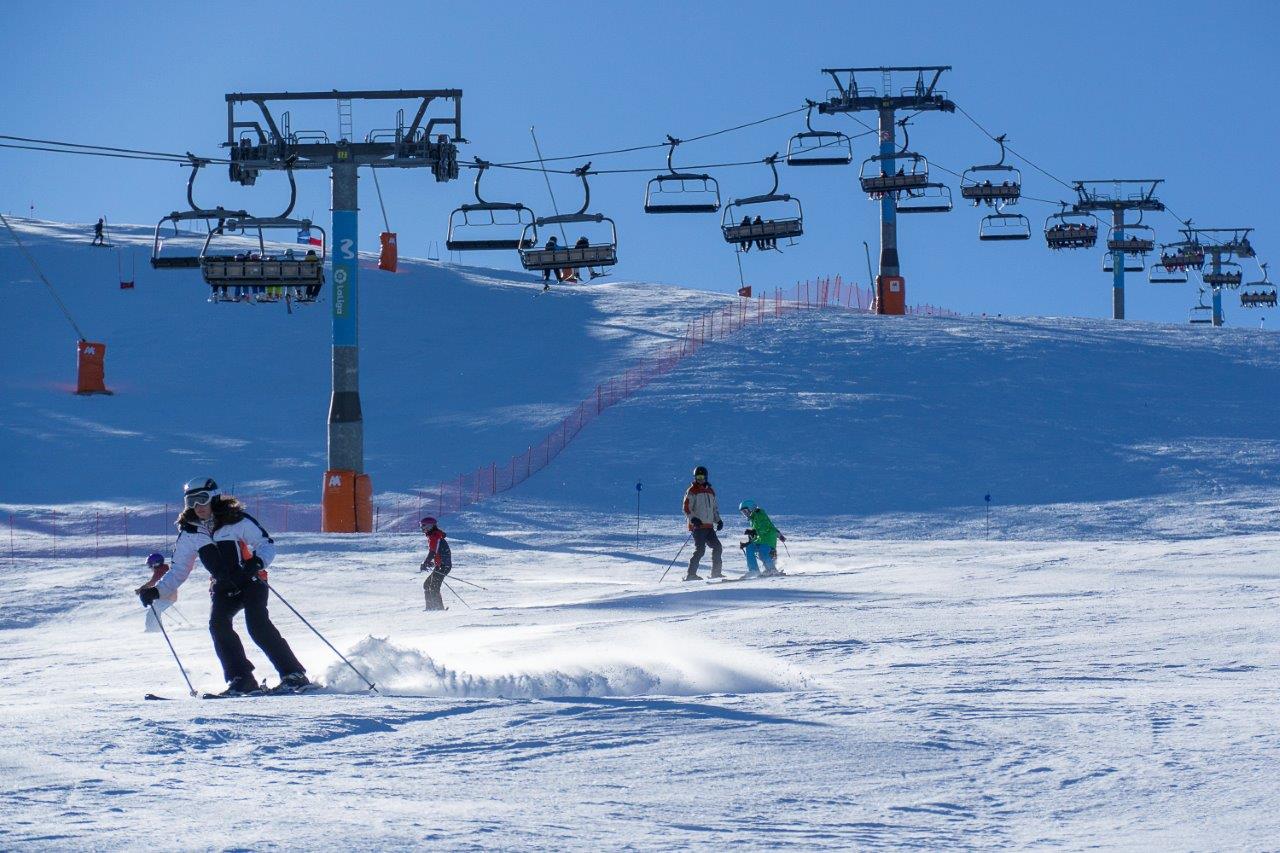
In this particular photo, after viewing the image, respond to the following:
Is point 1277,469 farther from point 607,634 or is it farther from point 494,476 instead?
point 607,634

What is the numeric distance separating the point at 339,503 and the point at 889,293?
29961 millimetres

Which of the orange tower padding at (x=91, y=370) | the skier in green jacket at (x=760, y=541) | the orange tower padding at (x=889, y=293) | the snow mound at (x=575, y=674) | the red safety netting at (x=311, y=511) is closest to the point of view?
the snow mound at (x=575, y=674)

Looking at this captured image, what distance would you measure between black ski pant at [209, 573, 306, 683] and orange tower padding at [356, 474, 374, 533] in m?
19.1

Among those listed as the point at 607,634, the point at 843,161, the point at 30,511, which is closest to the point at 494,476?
the point at 30,511

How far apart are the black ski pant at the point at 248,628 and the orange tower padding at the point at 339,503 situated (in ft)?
62.4

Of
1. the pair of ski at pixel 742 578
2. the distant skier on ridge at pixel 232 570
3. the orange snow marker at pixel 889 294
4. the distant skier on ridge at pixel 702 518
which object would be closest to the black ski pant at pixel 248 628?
the distant skier on ridge at pixel 232 570

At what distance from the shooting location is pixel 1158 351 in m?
44.0

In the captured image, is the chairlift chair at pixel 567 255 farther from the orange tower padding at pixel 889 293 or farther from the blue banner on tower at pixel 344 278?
the orange tower padding at pixel 889 293

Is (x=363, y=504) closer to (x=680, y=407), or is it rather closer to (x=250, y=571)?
(x=680, y=407)

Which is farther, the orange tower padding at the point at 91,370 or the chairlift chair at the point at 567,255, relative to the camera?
the orange tower padding at the point at 91,370

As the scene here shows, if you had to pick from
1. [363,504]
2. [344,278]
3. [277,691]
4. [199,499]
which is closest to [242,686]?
[277,691]

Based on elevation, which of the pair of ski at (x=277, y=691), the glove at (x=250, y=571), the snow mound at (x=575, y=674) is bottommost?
the pair of ski at (x=277, y=691)

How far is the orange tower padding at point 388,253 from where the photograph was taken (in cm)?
5744

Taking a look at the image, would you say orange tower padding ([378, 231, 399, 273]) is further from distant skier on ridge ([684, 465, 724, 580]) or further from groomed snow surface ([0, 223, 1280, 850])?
distant skier on ridge ([684, 465, 724, 580])
